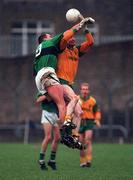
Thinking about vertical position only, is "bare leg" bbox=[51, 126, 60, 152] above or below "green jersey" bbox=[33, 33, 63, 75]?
below

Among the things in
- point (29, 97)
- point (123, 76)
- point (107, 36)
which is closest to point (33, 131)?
point (29, 97)

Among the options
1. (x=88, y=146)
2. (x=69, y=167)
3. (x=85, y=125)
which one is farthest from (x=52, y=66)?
(x=85, y=125)

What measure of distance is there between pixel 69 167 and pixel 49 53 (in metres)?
3.70

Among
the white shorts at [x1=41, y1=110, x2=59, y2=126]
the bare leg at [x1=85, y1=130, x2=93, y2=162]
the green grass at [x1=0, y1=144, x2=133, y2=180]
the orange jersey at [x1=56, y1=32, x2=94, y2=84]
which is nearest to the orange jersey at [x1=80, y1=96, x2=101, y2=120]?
the bare leg at [x1=85, y1=130, x2=93, y2=162]

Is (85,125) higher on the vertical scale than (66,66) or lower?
lower

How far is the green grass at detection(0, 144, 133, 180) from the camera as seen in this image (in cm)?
2156

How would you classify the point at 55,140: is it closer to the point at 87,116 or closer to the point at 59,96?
the point at 59,96

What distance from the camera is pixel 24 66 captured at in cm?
4616

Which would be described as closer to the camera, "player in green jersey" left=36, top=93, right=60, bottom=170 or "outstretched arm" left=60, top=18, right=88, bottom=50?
"outstretched arm" left=60, top=18, right=88, bottom=50

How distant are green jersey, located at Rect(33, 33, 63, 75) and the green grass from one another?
2316 mm

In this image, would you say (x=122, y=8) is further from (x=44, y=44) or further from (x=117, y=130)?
(x=44, y=44)

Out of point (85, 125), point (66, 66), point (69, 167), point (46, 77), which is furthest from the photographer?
point (85, 125)

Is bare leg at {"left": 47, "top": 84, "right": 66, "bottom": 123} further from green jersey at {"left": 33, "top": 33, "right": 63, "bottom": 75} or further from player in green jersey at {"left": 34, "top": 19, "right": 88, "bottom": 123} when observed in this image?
green jersey at {"left": 33, "top": 33, "right": 63, "bottom": 75}

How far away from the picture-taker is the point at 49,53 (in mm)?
22531
